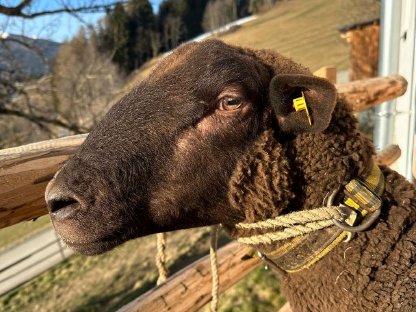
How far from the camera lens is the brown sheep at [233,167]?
1737 mm

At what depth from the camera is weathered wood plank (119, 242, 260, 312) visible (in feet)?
7.75

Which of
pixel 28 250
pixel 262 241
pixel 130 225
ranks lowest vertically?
pixel 28 250

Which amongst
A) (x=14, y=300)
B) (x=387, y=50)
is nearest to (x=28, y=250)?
(x=14, y=300)

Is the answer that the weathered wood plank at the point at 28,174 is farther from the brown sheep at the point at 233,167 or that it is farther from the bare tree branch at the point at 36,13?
the bare tree branch at the point at 36,13

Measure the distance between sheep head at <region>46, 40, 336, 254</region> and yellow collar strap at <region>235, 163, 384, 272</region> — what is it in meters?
0.15

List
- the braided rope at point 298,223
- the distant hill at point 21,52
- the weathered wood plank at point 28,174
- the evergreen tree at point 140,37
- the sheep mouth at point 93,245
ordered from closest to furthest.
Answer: the weathered wood plank at point 28,174 < the sheep mouth at point 93,245 < the braided rope at point 298,223 < the distant hill at point 21,52 < the evergreen tree at point 140,37

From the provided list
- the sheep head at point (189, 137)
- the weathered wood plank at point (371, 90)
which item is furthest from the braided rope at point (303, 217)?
the weathered wood plank at point (371, 90)

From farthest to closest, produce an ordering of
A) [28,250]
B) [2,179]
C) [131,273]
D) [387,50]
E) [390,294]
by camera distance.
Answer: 1. [28,250]
2. [131,273]
3. [387,50]
4. [390,294]
5. [2,179]

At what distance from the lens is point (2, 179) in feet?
5.03

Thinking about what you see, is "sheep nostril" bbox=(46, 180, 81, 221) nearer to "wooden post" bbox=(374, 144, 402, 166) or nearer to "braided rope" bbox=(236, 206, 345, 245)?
"braided rope" bbox=(236, 206, 345, 245)

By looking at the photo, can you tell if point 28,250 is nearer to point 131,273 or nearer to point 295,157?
point 131,273

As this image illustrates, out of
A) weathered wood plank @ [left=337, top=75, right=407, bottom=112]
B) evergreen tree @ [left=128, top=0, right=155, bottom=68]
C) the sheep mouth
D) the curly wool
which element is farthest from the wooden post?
evergreen tree @ [left=128, top=0, right=155, bottom=68]

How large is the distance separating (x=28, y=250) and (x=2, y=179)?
10411 mm

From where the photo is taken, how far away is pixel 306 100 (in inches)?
73.2
